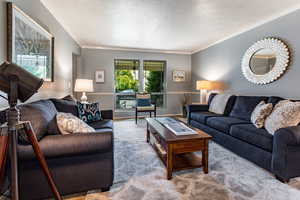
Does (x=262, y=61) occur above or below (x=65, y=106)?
above

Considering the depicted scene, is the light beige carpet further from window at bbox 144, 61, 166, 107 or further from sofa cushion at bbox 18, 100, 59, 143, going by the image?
window at bbox 144, 61, 166, 107

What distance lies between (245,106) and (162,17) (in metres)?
2.25

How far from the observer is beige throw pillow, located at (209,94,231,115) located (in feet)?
11.3

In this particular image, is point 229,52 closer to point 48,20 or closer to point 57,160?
point 48,20

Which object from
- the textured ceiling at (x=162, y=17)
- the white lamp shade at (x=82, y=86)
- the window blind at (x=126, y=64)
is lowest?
the white lamp shade at (x=82, y=86)

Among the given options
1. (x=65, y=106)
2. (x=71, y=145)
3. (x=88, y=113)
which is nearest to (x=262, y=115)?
(x=71, y=145)

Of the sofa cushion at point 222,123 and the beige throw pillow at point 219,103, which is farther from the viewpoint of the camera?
the beige throw pillow at point 219,103

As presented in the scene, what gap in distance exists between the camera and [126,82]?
17.8 feet

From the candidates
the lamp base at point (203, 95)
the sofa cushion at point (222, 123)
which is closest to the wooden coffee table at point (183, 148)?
the sofa cushion at point (222, 123)

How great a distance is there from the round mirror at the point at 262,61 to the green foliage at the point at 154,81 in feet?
9.79

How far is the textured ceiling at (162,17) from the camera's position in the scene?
2363mm

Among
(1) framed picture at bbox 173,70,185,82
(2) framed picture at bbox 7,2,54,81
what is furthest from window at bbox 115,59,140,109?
(2) framed picture at bbox 7,2,54,81

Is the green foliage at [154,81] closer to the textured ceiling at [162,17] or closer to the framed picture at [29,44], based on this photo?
the textured ceiling at [162,17]

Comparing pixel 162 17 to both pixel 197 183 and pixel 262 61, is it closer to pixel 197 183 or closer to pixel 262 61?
pixel 262 61
